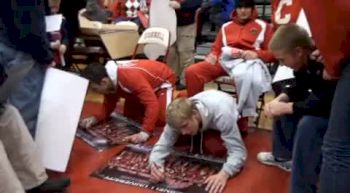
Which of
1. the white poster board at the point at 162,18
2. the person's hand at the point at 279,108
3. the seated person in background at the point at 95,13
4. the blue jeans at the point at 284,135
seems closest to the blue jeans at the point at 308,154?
the person's hand at the point at 279,108

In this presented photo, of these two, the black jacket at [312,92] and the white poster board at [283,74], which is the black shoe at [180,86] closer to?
the white poster board at [283,74]

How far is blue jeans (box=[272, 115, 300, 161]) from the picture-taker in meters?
2.45

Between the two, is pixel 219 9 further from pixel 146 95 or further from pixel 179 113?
pixel 179 113

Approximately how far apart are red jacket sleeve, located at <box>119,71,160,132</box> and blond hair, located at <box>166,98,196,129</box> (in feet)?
2.05

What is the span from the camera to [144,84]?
119 inches

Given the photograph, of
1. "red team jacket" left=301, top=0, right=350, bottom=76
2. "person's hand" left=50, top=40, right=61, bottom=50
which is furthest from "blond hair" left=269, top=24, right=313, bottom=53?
"person's hand" left=50, top=40, right=61, bottom=50

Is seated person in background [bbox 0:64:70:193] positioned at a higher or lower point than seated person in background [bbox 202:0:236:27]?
lower

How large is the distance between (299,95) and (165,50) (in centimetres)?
177

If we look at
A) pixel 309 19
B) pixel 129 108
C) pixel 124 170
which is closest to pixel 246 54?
pixel 129 108

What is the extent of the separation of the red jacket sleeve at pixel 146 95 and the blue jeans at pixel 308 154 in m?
1.27

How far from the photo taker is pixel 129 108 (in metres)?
3.46

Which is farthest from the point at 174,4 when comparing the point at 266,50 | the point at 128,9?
the point at 266,50

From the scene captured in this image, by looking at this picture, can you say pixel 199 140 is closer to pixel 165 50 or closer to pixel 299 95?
pixel 299 95

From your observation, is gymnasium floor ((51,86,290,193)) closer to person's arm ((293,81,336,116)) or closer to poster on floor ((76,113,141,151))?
poster on floor ((76,113,141,151))
